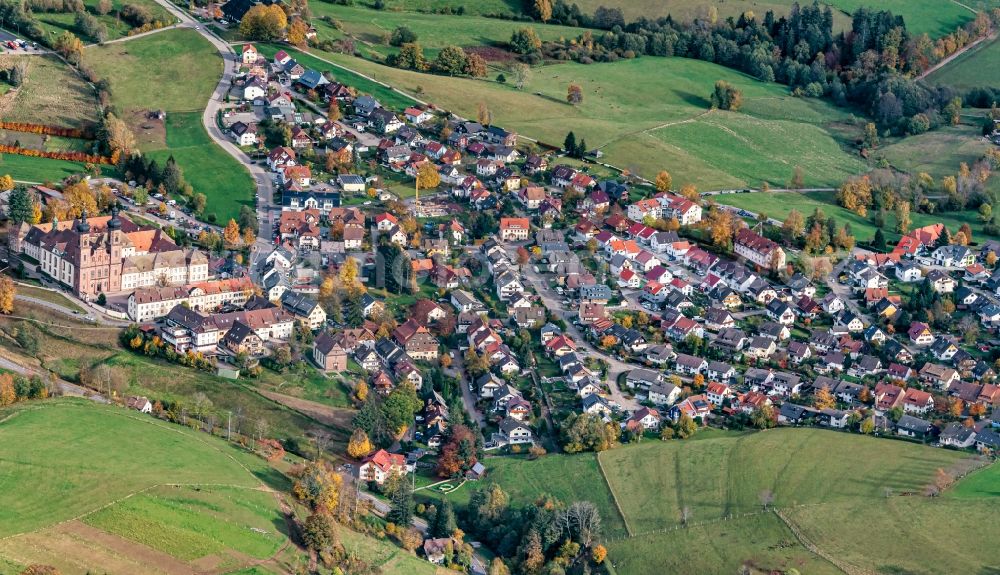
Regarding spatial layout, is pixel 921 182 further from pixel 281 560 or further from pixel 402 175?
pixel 281 560

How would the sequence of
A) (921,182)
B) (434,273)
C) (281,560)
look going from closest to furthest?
(281,560) < (434,273) < (921,182)

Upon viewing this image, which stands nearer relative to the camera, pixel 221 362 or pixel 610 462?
pixel 610 462

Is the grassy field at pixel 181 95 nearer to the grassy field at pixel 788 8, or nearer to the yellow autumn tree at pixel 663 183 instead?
the yellow autumn tree at pixel 663 183

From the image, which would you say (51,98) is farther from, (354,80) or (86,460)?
(86,460)

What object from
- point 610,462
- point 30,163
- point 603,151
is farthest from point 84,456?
point 603,151

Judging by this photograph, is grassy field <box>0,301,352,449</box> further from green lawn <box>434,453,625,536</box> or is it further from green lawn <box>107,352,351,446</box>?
green lawn <box>434,453,625,536</box>

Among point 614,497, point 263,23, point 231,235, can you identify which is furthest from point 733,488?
point 263,23
